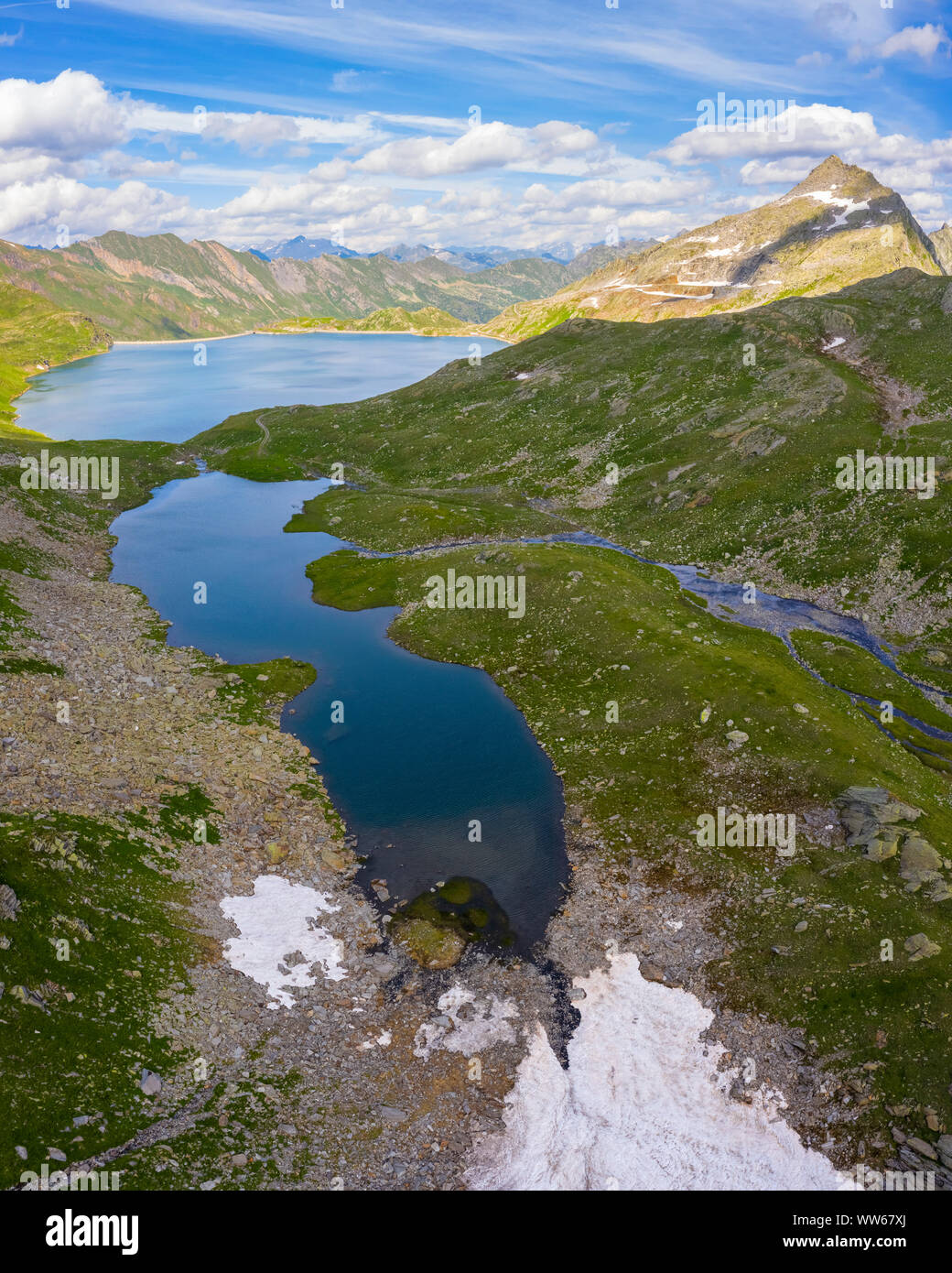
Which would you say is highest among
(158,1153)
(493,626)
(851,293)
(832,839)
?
(851,293)

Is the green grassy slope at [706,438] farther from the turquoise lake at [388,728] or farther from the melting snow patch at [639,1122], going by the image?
the melting snow patch at [639,1122]

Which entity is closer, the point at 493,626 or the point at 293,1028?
the point at 293,1028

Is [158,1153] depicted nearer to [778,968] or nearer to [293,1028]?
[293,1028]

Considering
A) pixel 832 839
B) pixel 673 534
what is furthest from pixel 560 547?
pixel 832 839

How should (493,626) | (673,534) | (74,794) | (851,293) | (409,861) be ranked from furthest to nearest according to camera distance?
(851,293), (673,534), (493,626), (409,861), (74,794)

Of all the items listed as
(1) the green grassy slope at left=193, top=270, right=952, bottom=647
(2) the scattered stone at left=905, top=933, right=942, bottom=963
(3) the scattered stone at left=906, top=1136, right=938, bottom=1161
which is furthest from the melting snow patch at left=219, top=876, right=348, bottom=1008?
(1) the green grassy slope at left=193, top=270, right=952, bottom=647

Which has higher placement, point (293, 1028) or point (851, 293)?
point (851, 293)
